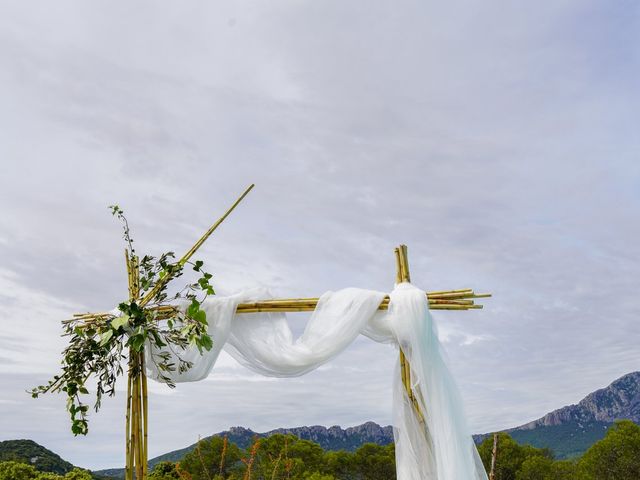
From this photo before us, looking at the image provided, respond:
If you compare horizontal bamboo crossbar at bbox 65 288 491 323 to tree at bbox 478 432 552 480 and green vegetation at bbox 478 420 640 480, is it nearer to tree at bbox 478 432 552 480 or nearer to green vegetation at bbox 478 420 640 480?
green vegetation at bbox 478 420 640 480

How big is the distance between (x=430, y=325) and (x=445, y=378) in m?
0.37

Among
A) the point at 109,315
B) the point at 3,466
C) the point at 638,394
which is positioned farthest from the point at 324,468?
the point at 638,394

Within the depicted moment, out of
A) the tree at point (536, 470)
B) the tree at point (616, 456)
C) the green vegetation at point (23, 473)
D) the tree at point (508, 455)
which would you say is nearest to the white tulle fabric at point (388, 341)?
the green vegetation at point (23, 473)

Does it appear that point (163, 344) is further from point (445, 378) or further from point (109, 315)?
point (445, 378)

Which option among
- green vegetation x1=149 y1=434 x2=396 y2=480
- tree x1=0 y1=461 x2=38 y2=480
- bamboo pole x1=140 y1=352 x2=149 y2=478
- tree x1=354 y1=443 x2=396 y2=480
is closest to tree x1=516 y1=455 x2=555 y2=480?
green vegetation x1=149 y1=434 x2=396 y2=480

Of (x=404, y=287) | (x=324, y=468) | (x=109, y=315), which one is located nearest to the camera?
(x=404, y=287)

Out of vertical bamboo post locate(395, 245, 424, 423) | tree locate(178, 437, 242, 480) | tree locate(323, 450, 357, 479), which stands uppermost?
vertical bamboo post locate(395, 245, 424, 423)

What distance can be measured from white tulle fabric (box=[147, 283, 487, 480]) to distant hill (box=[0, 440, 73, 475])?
16.2 metres

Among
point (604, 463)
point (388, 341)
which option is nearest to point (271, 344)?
point (388, 341)

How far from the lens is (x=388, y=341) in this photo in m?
4.44

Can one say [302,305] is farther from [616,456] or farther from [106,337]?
[616,456]

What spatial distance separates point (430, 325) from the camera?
427 cm

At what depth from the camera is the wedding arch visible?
4215mm

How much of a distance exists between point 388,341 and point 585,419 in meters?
64.5
